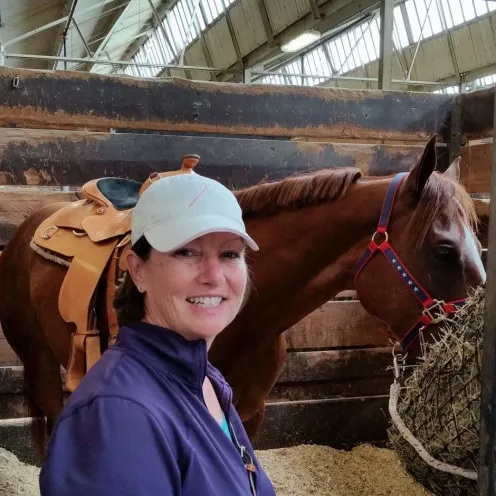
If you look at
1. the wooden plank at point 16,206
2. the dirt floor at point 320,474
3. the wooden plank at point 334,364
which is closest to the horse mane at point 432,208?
the dirt floor at point 320,474

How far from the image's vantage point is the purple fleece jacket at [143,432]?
2.27ft

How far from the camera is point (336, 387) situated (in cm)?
316

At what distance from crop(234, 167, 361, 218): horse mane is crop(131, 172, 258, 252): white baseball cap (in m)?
1.00

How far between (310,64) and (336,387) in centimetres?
1195

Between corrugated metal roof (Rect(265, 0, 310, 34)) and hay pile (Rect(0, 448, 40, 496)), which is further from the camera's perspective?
corrugated metal roof (Rect(265, 0, 310, 34))

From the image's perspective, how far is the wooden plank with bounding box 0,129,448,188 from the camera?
2.67 m

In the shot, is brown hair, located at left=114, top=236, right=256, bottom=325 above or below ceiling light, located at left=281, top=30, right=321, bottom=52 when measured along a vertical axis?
below

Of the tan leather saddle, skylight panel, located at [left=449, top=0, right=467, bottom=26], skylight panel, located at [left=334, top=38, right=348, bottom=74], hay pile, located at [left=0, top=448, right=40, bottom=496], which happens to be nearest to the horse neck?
the tan leather saddle

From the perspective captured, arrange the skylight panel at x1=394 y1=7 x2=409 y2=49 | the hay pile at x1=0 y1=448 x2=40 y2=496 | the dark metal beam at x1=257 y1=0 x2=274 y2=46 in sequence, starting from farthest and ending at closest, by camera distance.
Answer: the skylight panel at x1=394 y1=7 x2=409 y2=49, the dark metal beam at x1=257 y1=0 x2=274 y2=46, the hay pile at x1=0 y1=448 x2=40 y2=496

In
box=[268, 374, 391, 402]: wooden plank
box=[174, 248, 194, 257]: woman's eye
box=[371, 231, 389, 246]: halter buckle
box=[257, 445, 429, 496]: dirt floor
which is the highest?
box=[174, 248, 194, 257]: woman's eye

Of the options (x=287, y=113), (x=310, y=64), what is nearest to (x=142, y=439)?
(x=287, y=113)

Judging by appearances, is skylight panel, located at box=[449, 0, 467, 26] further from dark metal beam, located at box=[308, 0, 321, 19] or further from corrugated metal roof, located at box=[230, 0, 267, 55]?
dark metal beam, located at box=[308, 0, 321, 19]

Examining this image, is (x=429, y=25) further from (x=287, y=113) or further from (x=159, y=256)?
(x=159, y=256)

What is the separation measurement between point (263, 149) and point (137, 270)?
6.66ft
